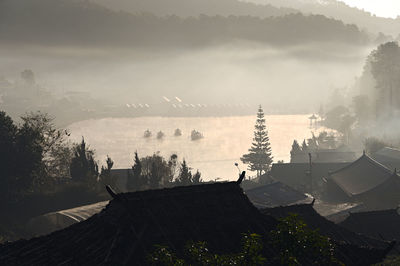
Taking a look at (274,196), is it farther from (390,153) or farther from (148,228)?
(148,228)

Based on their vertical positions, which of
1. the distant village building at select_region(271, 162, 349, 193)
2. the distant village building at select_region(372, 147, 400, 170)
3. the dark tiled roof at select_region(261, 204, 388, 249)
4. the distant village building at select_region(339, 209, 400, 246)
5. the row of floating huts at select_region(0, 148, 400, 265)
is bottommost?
the distant village building at select_region(271, 162, 349, 193)

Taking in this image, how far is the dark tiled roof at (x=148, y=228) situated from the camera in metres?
20.7

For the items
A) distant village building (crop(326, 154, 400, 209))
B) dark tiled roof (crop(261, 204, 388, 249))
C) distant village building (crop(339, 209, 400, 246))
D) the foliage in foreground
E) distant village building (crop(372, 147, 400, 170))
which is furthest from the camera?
distant village building (crop(372, 147, 400, 170))

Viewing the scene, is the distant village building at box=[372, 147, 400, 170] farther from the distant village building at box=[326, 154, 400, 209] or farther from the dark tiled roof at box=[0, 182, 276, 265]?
the dark tiled roof at box=[0, 182, 276, 265]

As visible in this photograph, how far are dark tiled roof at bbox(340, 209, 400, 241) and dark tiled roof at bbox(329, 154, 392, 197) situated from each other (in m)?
29.0

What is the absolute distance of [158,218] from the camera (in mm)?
22422

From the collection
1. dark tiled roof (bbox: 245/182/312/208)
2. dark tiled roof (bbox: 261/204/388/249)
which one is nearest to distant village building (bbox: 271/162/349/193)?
dark tiled roof (bbox: 245/182/312/208)

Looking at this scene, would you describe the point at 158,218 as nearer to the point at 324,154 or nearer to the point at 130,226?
the point at 130,226

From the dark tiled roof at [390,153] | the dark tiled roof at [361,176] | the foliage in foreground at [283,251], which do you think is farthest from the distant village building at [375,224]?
the dark tiled roof at [390,153]

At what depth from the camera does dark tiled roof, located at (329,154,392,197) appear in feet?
271

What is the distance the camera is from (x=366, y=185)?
83.6 meters

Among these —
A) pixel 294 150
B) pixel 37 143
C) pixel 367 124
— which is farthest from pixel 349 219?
pixel 367 124

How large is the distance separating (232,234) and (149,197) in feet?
13.0

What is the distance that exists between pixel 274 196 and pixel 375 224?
99.6 ft
